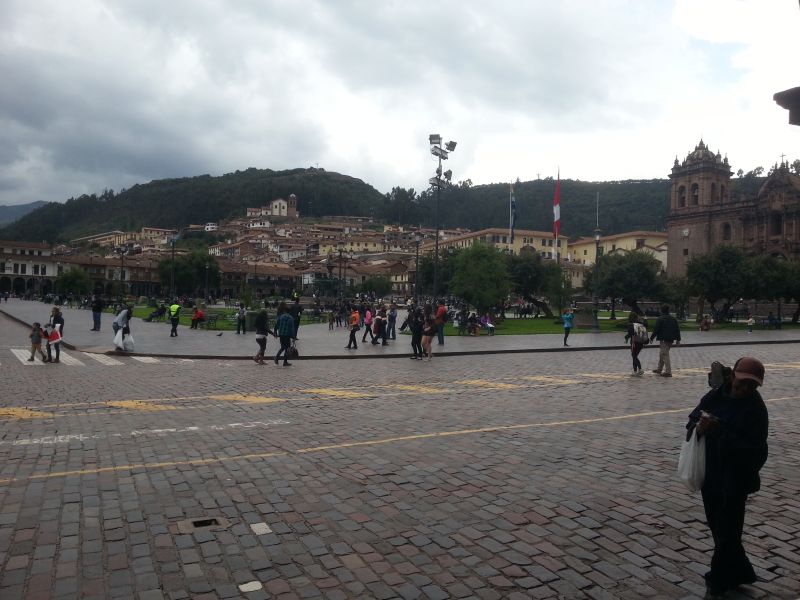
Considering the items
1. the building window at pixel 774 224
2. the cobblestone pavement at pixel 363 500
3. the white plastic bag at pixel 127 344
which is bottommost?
the cobblestone pavement at pixel 363 500

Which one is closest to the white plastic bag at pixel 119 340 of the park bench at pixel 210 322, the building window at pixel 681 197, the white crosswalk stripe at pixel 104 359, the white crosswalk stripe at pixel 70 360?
the white crosswalk stripe at pixel 104 359

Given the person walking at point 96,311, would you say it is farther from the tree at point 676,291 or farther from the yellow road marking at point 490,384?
the tree at point 676,291

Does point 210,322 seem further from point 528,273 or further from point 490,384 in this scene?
point 528,273

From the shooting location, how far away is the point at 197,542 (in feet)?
13.4

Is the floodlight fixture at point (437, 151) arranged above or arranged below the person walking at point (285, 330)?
above

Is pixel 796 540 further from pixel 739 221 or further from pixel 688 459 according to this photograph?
pixel 739 221

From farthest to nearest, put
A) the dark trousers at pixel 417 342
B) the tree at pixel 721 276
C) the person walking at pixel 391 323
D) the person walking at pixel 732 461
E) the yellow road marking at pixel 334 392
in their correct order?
1. the tree at pixel 721 276
2. the person walking at pixel 391 323
3. the dark trousers at pixel 417 342
4. the yellow road marking at pixel 334 392
5. the person walking at pixel 732 461

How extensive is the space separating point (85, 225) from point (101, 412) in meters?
208

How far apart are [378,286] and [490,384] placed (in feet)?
282

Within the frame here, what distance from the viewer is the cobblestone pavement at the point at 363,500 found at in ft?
12.0

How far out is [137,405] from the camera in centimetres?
919

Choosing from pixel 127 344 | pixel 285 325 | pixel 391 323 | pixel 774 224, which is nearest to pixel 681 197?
pixel 774 224

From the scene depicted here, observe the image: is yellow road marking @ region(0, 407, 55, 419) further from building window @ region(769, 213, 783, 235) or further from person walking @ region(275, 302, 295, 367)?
building window @ region(769, 213, 783, 235)

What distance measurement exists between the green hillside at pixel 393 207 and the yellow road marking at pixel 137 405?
442 ft
